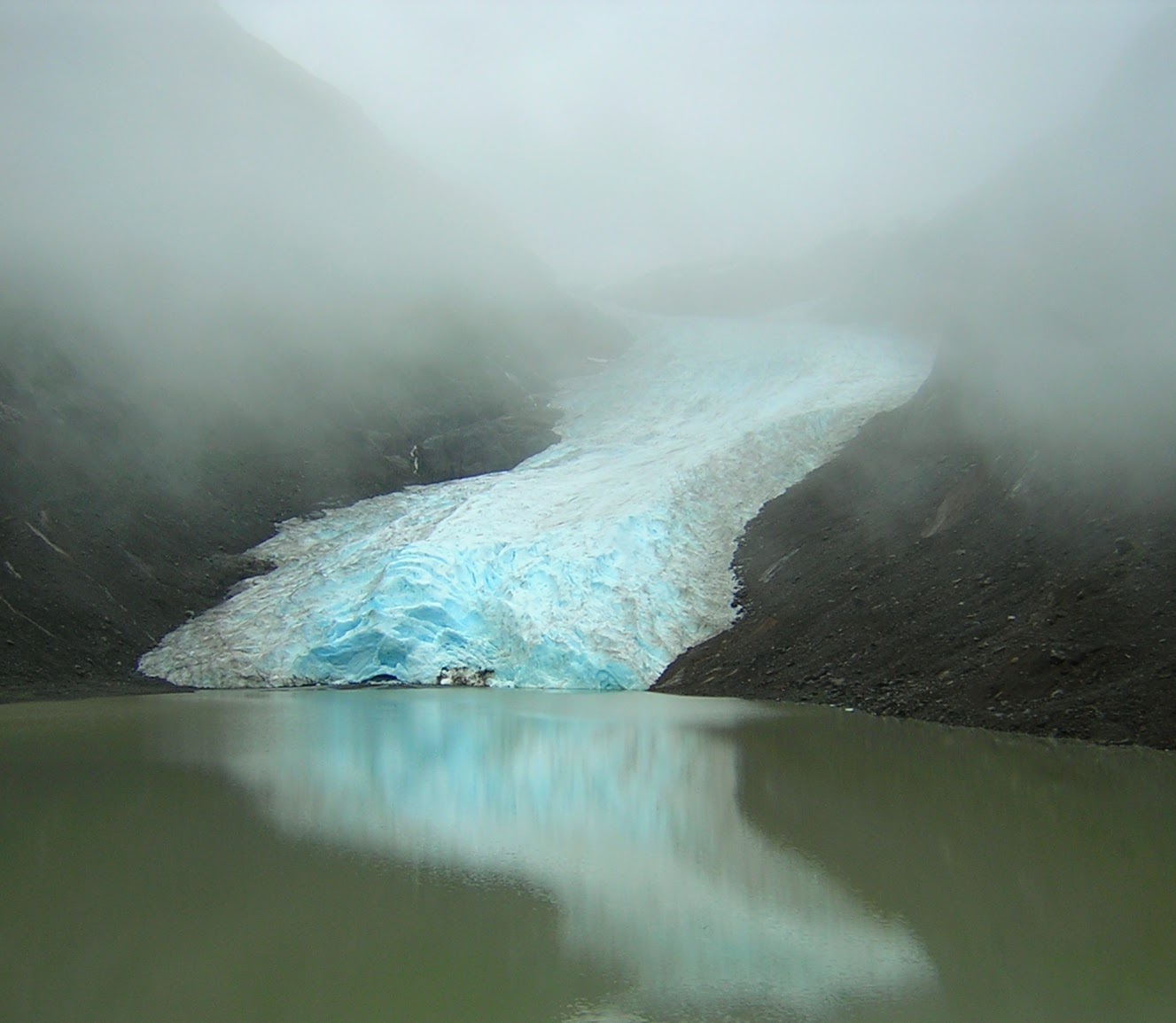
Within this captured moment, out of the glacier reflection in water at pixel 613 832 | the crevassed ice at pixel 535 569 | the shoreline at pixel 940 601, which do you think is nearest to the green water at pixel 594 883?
the glacier reflection in water at pixel 613 832

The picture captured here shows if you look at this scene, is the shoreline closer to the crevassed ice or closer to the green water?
the crevassed ice

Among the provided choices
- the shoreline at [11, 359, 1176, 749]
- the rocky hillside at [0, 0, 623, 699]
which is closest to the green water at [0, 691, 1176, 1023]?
the shoreline at [11, 359, 1176, 749]

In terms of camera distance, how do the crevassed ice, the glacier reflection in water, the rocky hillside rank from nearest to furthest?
the glacier reflection in water → the crevassed ice → the rocky hillside

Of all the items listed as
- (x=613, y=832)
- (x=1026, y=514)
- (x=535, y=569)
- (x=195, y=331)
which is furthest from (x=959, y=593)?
(x=195, y=331)

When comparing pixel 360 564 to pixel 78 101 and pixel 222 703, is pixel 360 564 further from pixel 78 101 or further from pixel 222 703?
pixel 78 101

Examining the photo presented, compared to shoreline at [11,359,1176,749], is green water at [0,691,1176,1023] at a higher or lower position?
lower

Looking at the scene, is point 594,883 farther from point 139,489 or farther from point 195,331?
point 195,331
